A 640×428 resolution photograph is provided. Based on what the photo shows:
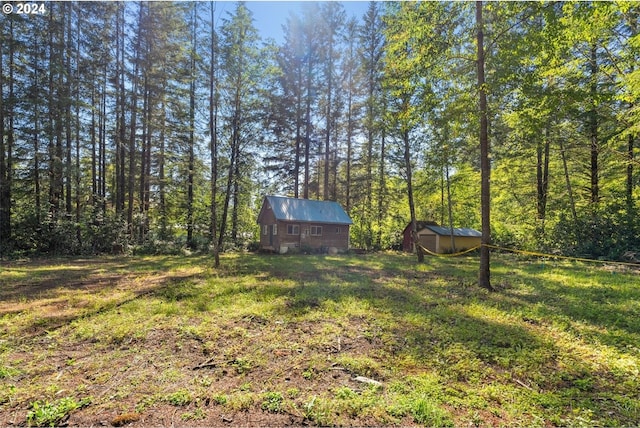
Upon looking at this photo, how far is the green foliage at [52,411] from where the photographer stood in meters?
2.48

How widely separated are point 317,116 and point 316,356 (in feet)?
65.1

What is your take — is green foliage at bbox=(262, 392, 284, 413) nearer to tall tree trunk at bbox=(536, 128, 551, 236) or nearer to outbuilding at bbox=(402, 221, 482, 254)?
outbuilding at bbox=(402, 221, 482, 254)

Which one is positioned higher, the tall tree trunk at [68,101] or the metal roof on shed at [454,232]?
the tall tree trunk at [68,101]

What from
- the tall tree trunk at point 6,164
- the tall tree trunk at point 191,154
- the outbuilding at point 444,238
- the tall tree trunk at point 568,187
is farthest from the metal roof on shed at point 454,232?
the tall tree trunk at point 6,164

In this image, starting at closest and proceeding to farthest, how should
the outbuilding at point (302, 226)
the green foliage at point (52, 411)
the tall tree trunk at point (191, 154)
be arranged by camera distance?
the green foliage at point (52, 411) → the tall tree trunk at point (191, 154) → the outbuilding at point (302, 226)

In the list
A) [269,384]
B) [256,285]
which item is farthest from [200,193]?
[269,384]

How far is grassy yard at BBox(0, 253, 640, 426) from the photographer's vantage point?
267 cm

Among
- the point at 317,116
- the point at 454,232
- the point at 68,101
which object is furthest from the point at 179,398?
the point at 317,116

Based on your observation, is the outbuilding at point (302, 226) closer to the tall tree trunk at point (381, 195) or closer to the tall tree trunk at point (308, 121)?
the tall tree trunk at point (308, 121)

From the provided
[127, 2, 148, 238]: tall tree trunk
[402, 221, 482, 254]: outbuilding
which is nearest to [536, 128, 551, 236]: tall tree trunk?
[402, 221, 482, 254]: outbuilding

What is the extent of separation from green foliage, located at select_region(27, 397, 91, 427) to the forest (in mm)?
8112

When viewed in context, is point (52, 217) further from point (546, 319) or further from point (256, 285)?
point (546, 319)

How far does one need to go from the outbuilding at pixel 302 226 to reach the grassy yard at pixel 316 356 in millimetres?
10719

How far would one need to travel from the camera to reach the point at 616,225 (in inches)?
503
